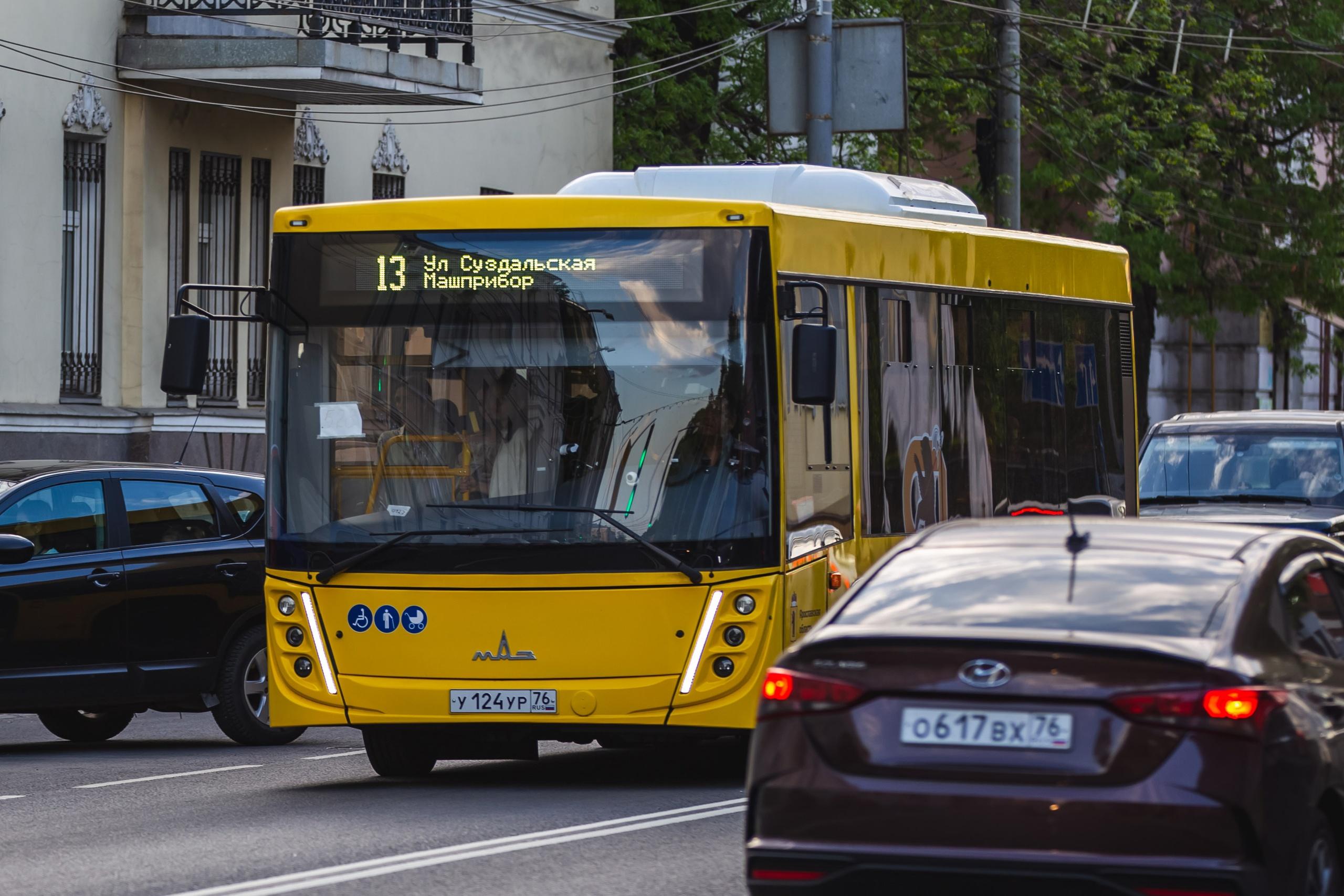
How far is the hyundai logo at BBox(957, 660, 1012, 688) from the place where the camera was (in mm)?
6488

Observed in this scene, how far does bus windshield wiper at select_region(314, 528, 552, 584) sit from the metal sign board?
11189 mm

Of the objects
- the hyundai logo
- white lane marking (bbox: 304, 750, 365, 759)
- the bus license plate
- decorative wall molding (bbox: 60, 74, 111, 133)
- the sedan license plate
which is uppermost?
decorative wall molding (bbox: 60, 74, 111, 133)

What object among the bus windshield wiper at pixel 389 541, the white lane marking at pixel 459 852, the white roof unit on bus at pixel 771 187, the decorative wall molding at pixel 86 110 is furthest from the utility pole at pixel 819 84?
the white lane marking at pixel 459 852

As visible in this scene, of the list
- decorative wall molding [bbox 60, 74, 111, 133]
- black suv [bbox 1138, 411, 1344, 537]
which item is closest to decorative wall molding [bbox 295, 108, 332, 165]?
decorative wall molding [bbox 60, 74, 111, 133]

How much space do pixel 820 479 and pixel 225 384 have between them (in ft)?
46.2

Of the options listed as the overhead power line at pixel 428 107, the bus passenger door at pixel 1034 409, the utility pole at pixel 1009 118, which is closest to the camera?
the bus passenger door at pixel 1034 409

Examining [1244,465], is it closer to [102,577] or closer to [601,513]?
[102,577]

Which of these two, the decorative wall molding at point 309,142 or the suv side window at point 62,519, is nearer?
the suv side window at point 62,519

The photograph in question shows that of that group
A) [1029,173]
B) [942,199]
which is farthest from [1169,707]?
[1029,173]

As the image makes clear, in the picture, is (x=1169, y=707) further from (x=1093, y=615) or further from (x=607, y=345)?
(x=607, y=345)

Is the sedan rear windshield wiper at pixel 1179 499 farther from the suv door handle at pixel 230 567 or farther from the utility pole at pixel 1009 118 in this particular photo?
the suv door handle at pixel 230 567

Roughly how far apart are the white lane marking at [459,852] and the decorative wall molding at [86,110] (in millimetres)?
13661

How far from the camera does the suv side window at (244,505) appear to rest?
1485cm

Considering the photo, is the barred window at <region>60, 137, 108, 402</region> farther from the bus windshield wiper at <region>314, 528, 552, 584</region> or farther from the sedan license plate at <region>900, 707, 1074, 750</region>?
the sedan license plate at <region>900, 707, 1074, 750</region>
